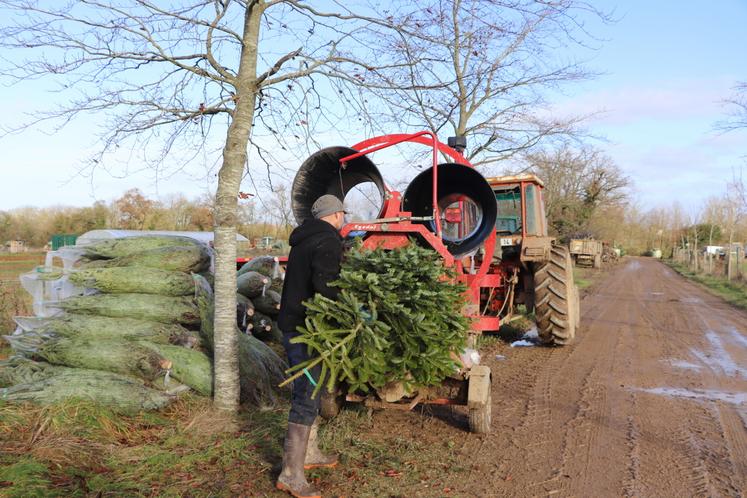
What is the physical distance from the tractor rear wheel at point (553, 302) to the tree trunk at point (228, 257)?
559 cm

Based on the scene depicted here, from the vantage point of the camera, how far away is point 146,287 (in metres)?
5.84

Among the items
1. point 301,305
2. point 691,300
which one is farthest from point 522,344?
point 691,300

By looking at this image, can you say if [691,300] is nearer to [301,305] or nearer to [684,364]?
[684,364]

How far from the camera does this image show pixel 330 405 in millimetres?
5125

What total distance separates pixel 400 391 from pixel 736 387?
15.6 ft

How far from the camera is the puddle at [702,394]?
20.7 ft

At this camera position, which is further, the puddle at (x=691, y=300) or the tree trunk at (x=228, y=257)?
the puddle at (x=691, y=300)

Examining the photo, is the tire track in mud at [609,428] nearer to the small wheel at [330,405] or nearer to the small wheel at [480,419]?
the small wheel at [480,419]

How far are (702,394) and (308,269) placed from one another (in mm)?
5082

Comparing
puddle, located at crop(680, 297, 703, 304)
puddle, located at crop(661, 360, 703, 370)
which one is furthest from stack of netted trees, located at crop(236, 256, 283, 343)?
puddle, located at crop(680, 297, 703, 304)

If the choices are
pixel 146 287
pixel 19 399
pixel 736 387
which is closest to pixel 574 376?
pixel 736 387

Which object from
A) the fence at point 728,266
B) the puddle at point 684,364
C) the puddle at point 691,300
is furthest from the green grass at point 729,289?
the puddle at point 684,364

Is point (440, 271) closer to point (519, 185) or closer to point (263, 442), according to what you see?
point (263, 442)

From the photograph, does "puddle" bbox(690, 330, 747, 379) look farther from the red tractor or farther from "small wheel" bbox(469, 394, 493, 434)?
"small wheel" bbox(469, 394, 493, 434)
